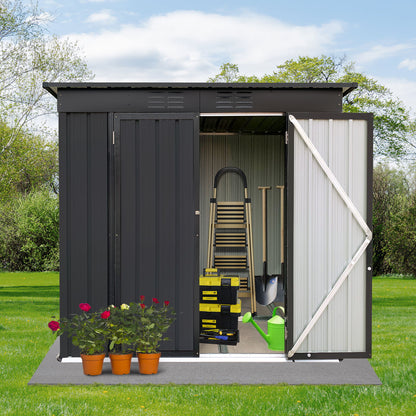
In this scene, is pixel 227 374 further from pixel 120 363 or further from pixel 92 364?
pixel 92 364

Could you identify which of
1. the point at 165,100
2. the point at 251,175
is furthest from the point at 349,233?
the point at 251,175

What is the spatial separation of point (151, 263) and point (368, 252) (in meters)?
2.03

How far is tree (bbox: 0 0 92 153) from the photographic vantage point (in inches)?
488

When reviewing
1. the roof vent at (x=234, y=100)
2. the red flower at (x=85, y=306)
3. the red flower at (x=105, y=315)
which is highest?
the roof vent at (x=234, y=100)

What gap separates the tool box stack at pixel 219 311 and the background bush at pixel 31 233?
14218mm

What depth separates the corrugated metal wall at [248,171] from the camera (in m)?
8.77

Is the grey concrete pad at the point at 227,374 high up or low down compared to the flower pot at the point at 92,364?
down

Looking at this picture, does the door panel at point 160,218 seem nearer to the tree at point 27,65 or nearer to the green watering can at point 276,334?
the green watering can at point 276,334

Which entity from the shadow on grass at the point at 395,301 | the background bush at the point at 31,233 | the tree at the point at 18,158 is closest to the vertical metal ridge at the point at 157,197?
the shadow on grass at the point at 395,301

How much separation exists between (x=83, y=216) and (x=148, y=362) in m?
1.48

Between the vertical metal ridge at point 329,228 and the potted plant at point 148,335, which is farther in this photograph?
the vertical metal ridge at point 329,228

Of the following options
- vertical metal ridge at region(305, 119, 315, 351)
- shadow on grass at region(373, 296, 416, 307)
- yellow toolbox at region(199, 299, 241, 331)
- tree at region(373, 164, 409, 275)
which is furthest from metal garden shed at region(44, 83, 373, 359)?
tree at region(373, 164, 409, 275)

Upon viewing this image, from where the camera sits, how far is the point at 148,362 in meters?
5.14

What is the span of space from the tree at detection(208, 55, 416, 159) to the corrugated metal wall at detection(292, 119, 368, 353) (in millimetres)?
13960
